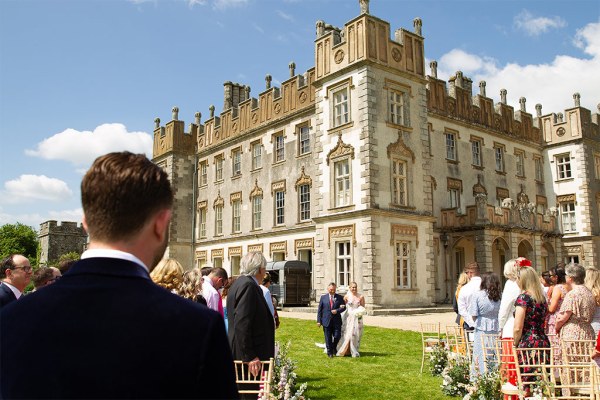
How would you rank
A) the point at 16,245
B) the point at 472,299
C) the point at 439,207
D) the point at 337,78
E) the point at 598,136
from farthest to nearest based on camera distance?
the point at 16,245, the point at 598,136, the point at 439,207, the point at 337,78, the point at 472,299

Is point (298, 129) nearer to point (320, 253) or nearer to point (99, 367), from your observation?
point (320, 253)

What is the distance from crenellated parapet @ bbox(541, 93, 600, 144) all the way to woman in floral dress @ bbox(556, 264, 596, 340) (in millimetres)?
31387

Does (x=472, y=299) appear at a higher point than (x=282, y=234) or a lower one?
lower

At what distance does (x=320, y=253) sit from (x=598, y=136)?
77.4 ft

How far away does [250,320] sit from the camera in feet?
18.9

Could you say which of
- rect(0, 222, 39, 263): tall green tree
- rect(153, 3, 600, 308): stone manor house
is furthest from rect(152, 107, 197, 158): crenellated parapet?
rect(0, 222, 39, 263): tall green tree

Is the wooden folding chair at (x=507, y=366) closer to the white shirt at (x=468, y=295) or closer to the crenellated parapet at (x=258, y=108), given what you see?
the white shirt at (x=468, y=295)

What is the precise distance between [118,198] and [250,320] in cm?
415

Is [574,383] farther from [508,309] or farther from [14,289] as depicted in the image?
[14,289]

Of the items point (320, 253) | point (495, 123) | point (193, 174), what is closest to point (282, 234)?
point (320, 253)

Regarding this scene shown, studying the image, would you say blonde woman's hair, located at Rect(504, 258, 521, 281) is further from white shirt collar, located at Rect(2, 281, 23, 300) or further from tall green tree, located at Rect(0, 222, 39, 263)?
tall green tree, located at Rect(0, 222, 39, 263)

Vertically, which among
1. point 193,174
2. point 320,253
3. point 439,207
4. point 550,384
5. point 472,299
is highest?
point 193,174

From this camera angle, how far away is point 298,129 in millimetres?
29922

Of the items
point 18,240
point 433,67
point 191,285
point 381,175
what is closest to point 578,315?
point 191,285
